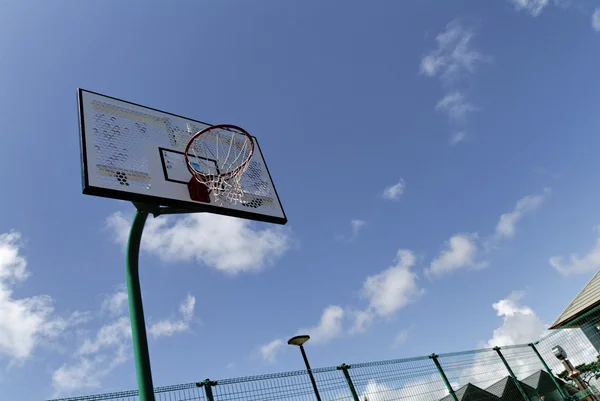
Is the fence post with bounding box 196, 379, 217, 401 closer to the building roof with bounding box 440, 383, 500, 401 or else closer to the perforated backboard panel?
the perforated backboard panel

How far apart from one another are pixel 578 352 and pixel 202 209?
32.8ft

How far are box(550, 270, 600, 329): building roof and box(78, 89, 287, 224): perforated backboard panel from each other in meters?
11.9

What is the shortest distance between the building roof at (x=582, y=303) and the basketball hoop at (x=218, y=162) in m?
12.3

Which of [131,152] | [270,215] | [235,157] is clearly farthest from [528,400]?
[131,152]

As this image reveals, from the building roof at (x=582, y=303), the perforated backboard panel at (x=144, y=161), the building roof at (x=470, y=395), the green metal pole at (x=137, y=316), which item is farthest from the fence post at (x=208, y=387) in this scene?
the building roof at (x=582, y=303)

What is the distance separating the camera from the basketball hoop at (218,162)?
4898mm

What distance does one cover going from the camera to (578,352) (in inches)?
361

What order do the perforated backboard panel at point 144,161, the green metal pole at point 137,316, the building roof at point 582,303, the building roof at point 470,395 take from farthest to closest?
the building roof at point 582,303 < the building roof at point 470,395 < the perforated backboard panel at point 144,161 < the green metal pole at point 137,316

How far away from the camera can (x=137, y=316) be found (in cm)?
301

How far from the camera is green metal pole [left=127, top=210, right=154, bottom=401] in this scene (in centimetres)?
277

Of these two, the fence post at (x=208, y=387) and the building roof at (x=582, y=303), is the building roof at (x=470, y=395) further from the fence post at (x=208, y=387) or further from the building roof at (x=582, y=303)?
the building roof at (x=582, y=303)

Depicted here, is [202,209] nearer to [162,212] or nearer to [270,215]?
[162,212]

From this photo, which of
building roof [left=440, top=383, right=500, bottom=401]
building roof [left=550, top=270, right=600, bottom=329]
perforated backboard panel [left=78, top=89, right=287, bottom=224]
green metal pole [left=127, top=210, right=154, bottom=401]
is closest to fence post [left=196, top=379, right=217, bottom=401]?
green metal pole [left=127, top=210, right=154, bottom=401]

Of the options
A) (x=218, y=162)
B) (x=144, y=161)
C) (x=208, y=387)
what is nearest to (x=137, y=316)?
(x=208, y=387)
